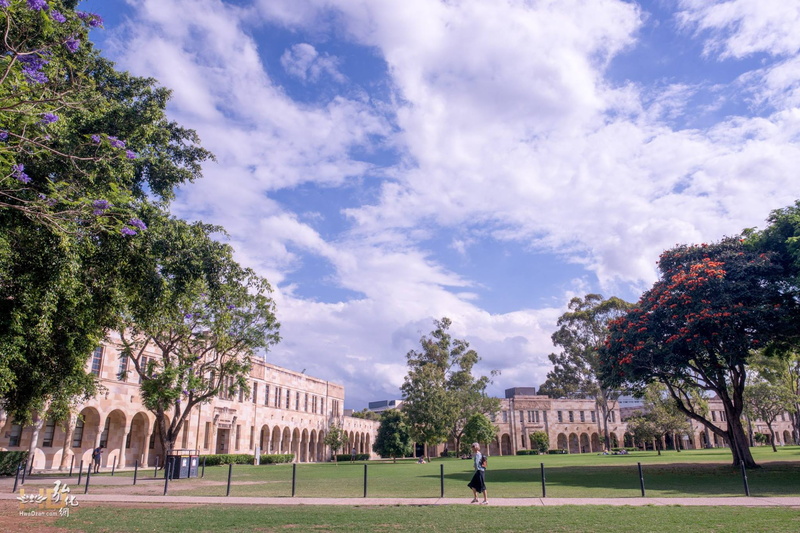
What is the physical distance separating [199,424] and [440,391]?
928 inches

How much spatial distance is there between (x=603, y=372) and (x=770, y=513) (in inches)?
656

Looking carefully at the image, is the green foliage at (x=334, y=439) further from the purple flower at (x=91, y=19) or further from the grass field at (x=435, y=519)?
the purple flower at (x=91, y=19)

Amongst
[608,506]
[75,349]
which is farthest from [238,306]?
[608,506]

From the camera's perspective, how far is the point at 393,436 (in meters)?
62.5

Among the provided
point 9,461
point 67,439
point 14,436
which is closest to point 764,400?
point 67,439

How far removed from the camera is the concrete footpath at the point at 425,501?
44.8 ft

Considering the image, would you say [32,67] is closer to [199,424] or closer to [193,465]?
[193,465]

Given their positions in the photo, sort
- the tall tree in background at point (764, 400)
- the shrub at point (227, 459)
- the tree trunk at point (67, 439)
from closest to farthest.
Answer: the tree trunk at point (67, 439) → the shrub at point (227, 459) → the tall tree in background at point (764, 400)

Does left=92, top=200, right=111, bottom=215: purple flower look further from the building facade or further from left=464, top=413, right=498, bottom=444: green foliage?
left=464, top=413, right=498, bottom=444: green foliage

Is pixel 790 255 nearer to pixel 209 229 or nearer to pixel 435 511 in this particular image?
pixel 435 511

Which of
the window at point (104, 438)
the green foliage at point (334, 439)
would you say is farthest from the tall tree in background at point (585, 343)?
the window at point (104, 438)

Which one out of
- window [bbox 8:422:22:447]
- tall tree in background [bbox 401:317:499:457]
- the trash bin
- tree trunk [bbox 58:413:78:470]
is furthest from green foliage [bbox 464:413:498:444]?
window [bbox 8:422:22:447]

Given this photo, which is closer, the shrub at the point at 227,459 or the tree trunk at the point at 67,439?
the tree trunk at the point at 67,439

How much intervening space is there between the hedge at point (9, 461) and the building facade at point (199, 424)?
3.04ft
